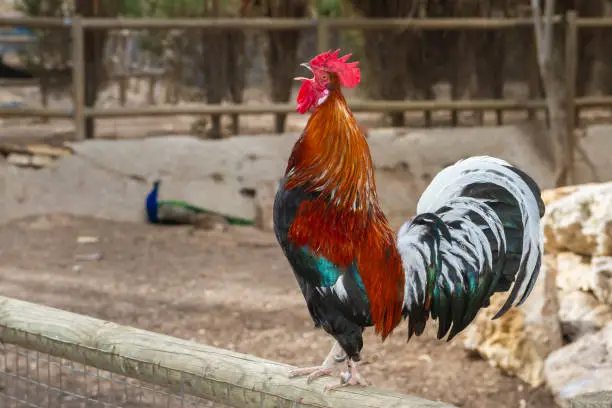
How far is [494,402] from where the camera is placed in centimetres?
478

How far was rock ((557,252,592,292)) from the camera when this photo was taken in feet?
16.6

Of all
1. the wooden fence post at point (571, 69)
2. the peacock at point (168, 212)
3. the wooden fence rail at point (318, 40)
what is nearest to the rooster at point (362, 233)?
the peacock at point (168, 212)

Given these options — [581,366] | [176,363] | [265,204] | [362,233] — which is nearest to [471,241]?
[362,233]

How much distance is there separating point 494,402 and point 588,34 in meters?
6.68

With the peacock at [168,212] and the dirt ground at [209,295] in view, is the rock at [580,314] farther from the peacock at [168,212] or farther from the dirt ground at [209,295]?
the peacock at [168,212]

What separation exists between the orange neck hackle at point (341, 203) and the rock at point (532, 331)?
7.66ft

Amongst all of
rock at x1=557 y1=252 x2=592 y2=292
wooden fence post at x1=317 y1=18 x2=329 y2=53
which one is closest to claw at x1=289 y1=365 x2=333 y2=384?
rock at x1=557 y1=252 x2=592 y2=292

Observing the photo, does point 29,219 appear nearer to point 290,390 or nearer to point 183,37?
point 183,37

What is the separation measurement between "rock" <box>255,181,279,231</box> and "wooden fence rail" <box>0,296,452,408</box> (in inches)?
211

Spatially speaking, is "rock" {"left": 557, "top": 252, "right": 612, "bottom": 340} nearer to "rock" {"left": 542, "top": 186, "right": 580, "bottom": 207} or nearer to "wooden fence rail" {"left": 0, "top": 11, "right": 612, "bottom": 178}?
"rock" {"left": 542, "top": 186, "right": 580, "bottom": 207}

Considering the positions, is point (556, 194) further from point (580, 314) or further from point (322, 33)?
point (322, 33)

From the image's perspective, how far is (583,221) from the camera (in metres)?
4.98

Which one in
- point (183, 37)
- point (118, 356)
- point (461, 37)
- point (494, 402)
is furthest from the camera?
point (461, 37)

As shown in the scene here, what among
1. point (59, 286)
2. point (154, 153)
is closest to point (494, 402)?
point (59, 286)
